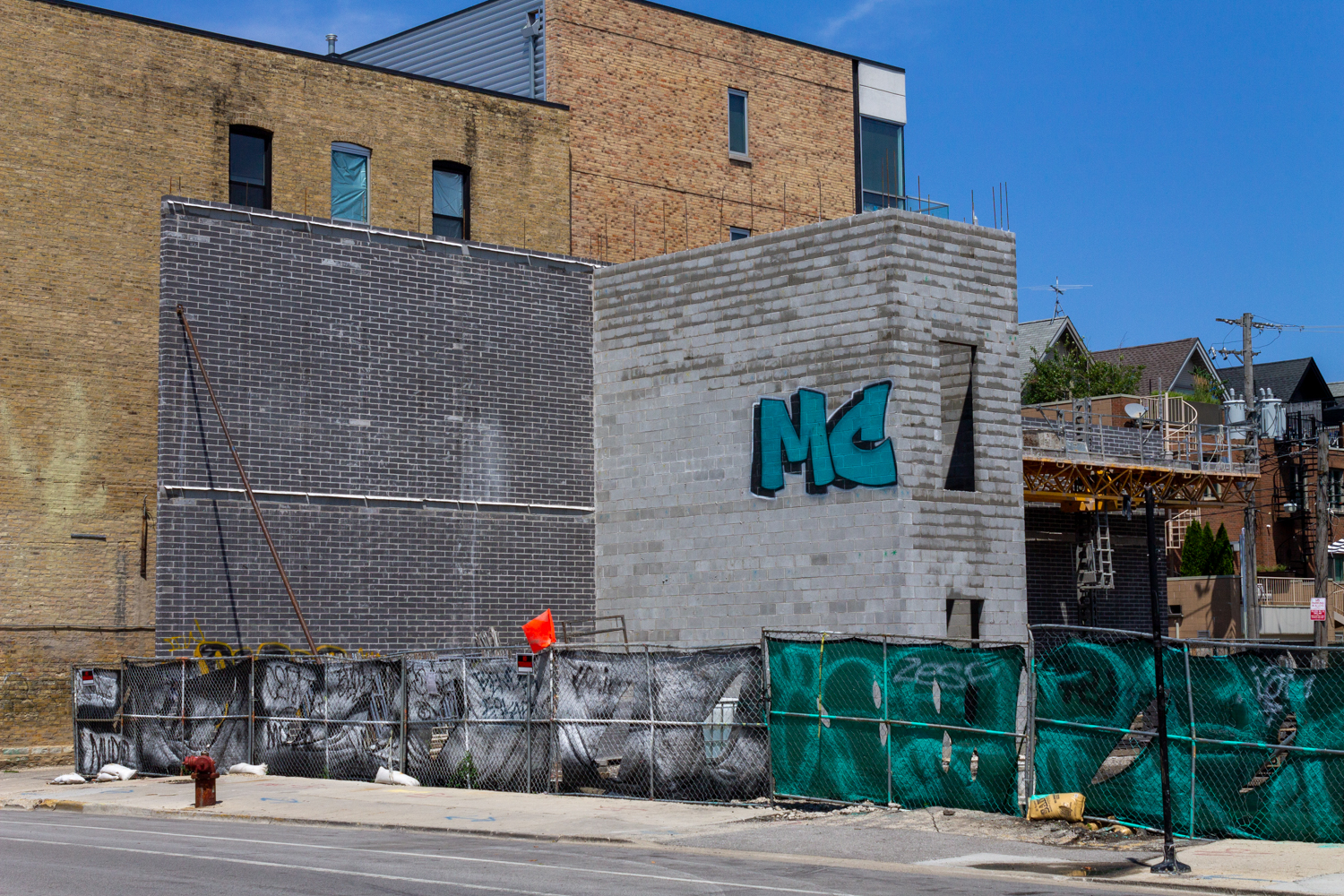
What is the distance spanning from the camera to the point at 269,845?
1517 cm

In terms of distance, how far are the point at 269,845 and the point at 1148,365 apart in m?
63.3

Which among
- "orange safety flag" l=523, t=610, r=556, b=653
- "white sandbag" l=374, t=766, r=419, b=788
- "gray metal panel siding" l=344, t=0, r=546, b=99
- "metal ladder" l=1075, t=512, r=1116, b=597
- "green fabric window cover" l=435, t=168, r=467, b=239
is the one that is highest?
"gray metal panel siding" l=344, t=0, r=546, b=99

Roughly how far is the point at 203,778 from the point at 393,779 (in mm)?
2819

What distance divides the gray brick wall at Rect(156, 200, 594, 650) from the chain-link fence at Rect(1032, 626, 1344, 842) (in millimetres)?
13577

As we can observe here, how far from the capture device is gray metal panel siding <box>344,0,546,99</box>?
1352 inches

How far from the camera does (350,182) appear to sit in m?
30.1

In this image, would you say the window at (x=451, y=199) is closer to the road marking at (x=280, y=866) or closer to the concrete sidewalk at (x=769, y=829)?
the concrete sidewalk at (x=769, y=829)

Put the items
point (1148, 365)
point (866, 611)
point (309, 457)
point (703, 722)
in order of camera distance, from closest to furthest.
→ 1. point (703, 722)
2. point (866, 611)
3. point (309, 457)
4. point (1148, 365)

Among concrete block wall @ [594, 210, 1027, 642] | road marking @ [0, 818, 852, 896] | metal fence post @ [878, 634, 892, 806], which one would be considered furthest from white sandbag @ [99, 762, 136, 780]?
metal fence post @ [878, 634, 892, 806]

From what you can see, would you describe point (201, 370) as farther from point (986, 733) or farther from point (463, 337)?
point (986, 733)

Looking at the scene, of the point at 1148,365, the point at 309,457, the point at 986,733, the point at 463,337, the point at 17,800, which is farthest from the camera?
the point at 1148,365

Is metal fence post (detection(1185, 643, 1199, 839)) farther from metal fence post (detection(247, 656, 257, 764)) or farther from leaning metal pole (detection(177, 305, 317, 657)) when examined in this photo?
leaning metal pole (detection(177, 305, 317, 657))

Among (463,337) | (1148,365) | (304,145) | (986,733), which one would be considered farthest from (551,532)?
(1148,365)

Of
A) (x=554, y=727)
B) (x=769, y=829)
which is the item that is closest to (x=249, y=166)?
(x=554, y=727)
